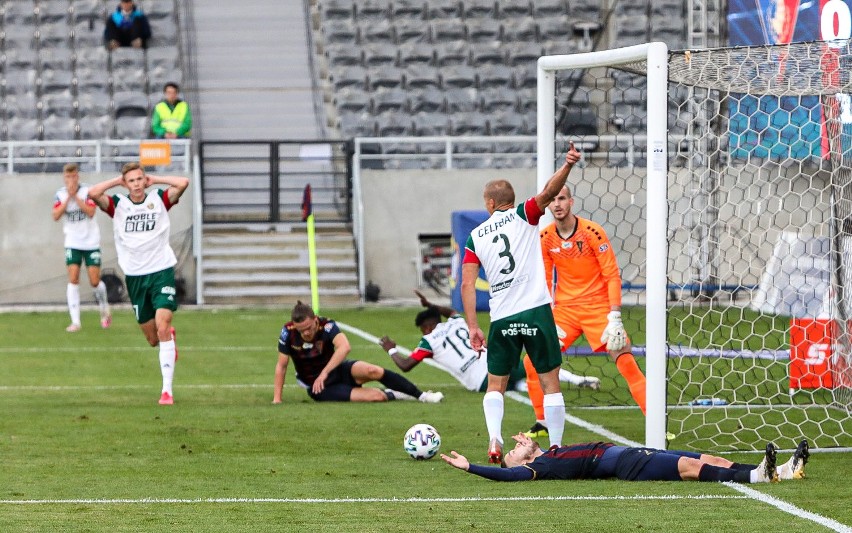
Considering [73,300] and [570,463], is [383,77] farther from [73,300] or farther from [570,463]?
[570,463]

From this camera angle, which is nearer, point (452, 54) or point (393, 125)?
point (393, 125)

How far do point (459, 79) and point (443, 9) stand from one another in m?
2.21

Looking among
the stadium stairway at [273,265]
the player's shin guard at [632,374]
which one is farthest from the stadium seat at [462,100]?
the player's shin guard at [632,374]

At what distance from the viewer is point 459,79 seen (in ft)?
90.6

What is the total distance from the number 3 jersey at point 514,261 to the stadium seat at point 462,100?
18.5m

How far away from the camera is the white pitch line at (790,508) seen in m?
6.32

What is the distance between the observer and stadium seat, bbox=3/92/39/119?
87.4ft

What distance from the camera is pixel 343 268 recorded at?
23.7 meters

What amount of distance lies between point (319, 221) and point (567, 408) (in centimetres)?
1383

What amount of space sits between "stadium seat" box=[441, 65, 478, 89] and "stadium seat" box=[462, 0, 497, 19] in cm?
180

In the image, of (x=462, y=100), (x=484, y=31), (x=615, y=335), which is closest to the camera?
(x=615, y=335)

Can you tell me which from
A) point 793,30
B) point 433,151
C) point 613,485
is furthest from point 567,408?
point 433,151

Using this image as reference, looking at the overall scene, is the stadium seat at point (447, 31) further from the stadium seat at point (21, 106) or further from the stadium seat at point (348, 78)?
the stadium seat at point (21, 106)

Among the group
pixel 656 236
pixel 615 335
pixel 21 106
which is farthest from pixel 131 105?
pixel 656 236
